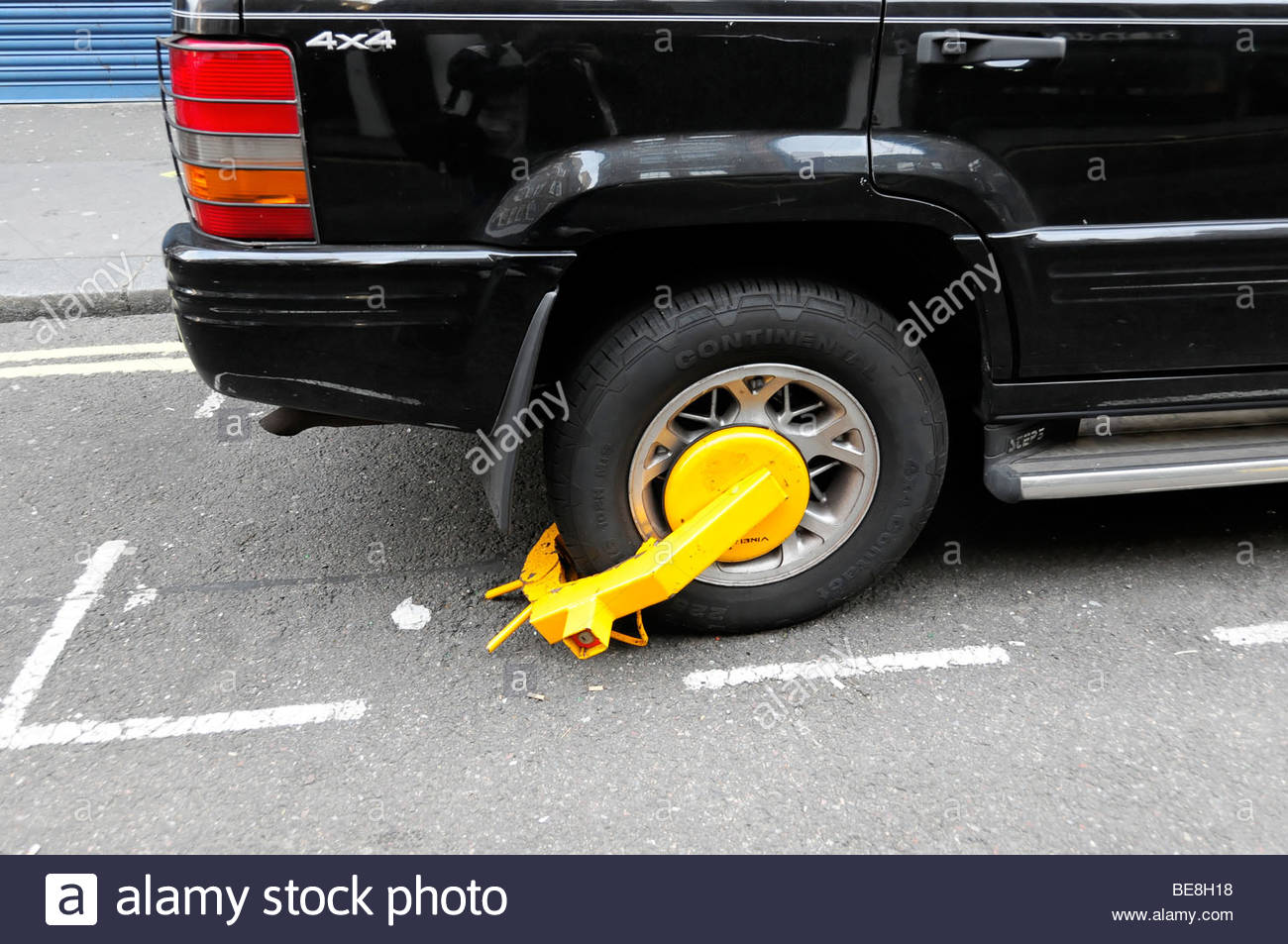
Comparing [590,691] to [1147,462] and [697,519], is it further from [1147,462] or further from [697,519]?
[1147,462]

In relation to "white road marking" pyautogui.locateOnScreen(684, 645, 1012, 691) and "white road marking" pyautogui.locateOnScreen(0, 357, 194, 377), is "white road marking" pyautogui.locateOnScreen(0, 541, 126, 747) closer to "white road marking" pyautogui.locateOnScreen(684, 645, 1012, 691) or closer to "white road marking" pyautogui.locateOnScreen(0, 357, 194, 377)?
"white road marking" pyautogui.locateOnScreen(0, 357, 194, 377)

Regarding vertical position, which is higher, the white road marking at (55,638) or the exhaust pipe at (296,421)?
the exhaust pipe at (296,421)

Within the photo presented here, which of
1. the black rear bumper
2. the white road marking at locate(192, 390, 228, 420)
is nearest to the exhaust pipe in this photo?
the black rear bumper

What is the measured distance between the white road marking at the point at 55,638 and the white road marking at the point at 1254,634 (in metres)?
2.98

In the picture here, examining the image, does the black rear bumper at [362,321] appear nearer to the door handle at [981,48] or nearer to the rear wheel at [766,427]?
the rear wheel at [766,427]

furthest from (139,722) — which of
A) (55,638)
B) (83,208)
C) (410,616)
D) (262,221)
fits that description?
(83,208)

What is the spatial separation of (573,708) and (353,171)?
1.30 meters

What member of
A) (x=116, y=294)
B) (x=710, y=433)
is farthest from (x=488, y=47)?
(x=116, y=294)

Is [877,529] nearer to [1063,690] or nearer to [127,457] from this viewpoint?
[1063,690]

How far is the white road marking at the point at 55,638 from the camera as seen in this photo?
96.1 inches

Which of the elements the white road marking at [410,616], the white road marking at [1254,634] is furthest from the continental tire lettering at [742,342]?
the white road marking at [1254,634]

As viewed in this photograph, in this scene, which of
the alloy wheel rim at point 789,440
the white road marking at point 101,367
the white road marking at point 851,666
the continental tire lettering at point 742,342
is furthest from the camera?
the white road marking at point 101,367

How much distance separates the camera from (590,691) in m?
2.48

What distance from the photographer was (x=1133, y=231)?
227 centimetres
